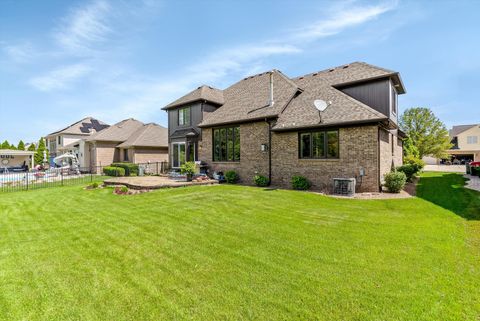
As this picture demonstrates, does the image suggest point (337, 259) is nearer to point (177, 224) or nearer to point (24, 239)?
point (177, 224)

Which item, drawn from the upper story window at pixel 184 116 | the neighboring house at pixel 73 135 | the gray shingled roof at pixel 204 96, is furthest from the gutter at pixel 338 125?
the neighboring house at pixel 73 135

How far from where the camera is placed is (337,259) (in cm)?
442

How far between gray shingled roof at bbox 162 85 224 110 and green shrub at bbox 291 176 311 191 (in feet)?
32.1

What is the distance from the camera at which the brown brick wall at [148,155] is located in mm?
A: 25328

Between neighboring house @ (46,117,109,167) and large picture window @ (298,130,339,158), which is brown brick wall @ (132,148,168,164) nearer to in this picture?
neighboring house @ (46,117,109,167)

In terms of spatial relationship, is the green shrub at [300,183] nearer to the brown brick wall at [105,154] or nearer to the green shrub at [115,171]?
the green shrub at [115,171]

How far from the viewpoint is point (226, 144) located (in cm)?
1636

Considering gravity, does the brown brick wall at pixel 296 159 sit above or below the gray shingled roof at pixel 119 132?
below

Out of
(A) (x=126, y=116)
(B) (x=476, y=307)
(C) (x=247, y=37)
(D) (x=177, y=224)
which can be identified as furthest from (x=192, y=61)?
(A) (x=126, y=116)

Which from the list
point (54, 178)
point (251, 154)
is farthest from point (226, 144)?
point (54, 178)

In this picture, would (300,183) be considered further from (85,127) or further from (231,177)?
(85,127)

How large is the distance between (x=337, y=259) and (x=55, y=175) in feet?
85.8

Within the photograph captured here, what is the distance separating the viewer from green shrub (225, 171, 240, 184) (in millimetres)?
15188

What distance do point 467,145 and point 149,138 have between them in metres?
60.9
